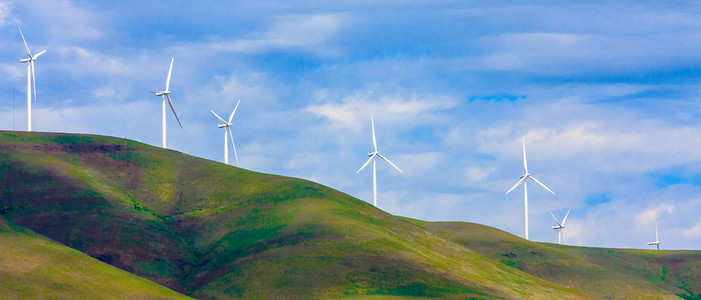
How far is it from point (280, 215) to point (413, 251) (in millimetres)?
34461

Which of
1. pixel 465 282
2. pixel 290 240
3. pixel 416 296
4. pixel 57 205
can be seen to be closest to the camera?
pixel 416 296

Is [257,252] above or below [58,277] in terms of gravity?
above

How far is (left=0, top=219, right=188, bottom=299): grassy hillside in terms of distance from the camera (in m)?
130

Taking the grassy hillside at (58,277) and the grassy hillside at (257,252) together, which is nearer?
the grassy hillside at (58,277)

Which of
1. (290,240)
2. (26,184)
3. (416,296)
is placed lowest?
(416,296)

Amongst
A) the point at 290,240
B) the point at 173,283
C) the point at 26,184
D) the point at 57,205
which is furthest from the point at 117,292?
the point at 26,184

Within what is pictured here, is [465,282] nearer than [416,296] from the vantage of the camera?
No

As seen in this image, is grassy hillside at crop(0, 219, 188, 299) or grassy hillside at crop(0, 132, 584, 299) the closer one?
grassy hillside at crop(0, 219, 188, 299)

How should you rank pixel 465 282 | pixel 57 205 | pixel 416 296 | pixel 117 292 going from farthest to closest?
1. pixel 57 205
2. pixel 465 282
3. pixel 416 296
4. pixel 117 292

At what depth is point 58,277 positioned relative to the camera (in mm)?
136625

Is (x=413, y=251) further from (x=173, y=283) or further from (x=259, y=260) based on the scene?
(x=173, y=283)

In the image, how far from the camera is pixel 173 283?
561 feet

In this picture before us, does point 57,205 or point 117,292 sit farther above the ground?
point 57,205

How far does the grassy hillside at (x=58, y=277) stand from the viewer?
130 m
